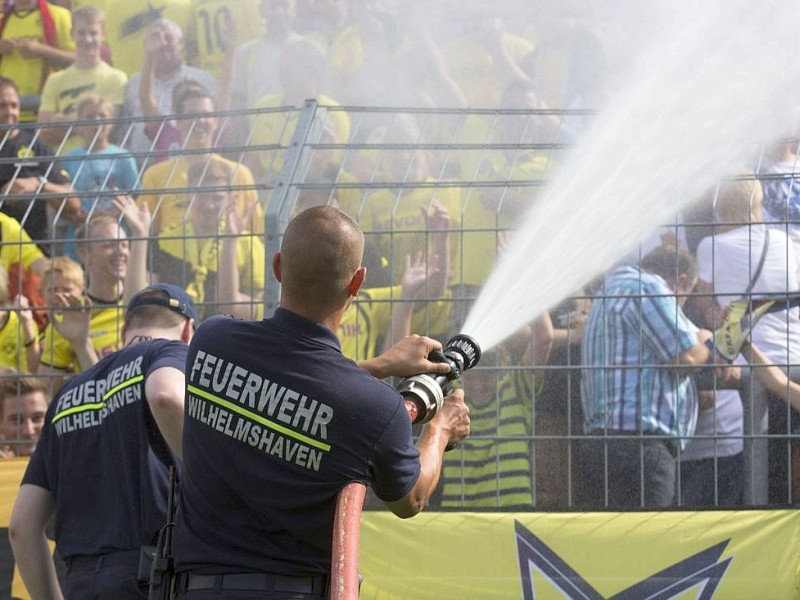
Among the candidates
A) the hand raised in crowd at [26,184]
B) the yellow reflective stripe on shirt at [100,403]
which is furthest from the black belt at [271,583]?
the hand raised in crowd at [26,184]

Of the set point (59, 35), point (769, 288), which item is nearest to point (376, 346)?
point (769, 288)

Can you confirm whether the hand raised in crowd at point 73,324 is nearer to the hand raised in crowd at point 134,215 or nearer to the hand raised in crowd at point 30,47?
the hand raised in crowd at point 134,215

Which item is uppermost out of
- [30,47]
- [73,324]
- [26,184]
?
[30,47]

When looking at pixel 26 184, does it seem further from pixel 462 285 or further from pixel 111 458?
pixel 111 458

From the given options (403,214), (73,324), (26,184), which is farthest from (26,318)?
(403,214)

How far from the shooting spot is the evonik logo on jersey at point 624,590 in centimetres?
509

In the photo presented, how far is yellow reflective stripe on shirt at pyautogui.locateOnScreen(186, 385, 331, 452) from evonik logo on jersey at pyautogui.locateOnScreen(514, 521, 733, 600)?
91.3 inches

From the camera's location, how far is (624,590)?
511cm

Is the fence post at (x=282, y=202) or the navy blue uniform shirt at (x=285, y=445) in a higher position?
the fence post at (x=282, y=202)

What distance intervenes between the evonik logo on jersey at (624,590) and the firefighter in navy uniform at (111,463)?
5.71ft

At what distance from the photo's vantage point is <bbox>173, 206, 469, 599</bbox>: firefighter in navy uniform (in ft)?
10.2

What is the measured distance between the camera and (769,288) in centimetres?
557

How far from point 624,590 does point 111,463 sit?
7.04ft

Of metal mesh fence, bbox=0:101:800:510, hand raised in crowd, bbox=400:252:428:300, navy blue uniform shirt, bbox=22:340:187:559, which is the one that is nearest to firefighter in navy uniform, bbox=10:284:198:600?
navy blue uniform shirt, bbox=22:340:187:559
